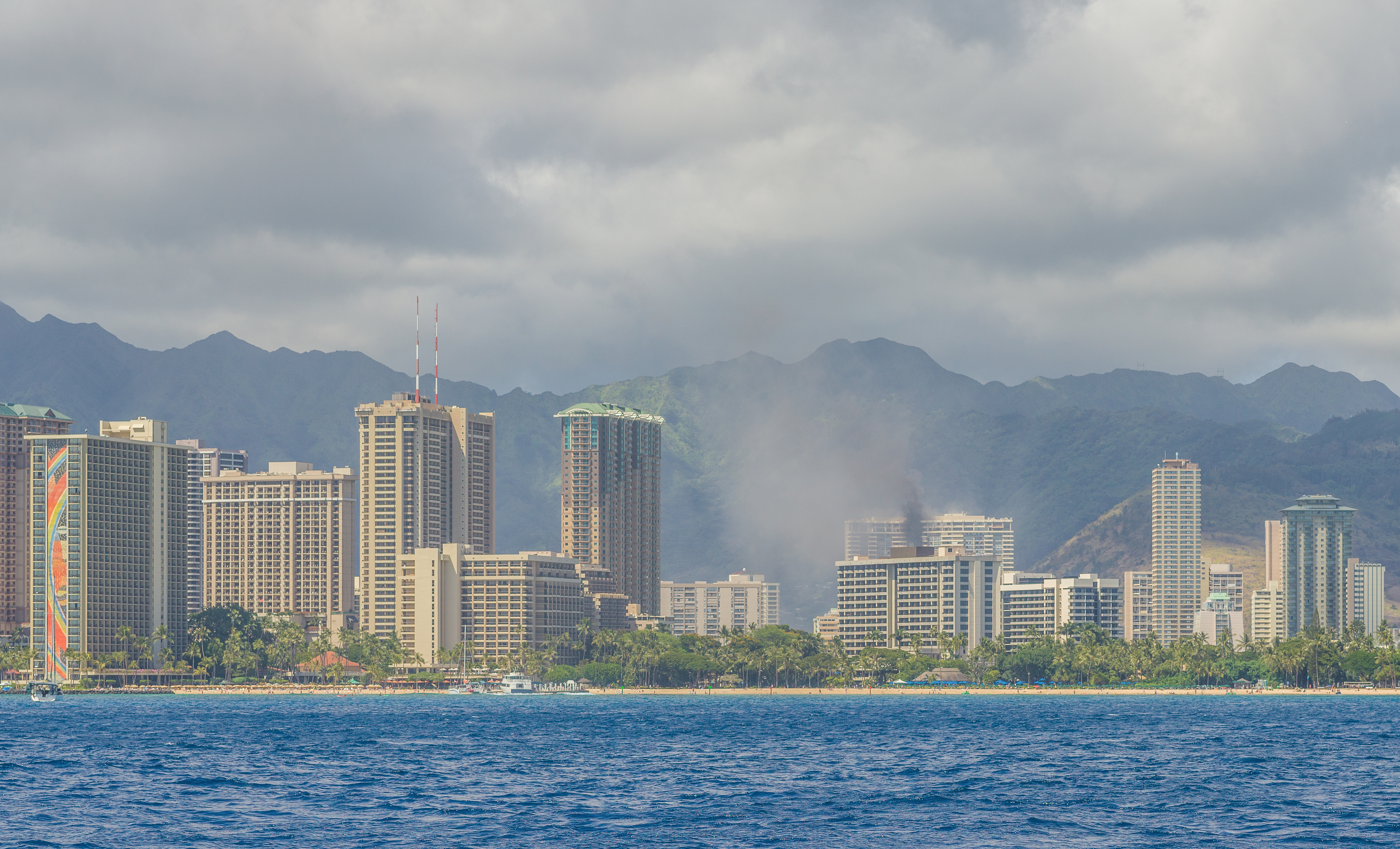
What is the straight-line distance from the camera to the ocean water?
8944 centimetres

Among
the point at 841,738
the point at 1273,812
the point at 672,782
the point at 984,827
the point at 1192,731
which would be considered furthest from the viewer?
the point at 1192,731

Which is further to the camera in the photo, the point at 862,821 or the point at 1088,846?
the point at 862,821

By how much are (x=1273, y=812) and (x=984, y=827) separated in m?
18.9

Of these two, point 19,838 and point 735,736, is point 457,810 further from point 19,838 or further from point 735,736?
point 735,736

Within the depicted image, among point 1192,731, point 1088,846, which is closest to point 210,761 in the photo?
point 1088,846

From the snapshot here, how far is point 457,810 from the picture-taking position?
101 metres

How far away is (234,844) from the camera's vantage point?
284 ft

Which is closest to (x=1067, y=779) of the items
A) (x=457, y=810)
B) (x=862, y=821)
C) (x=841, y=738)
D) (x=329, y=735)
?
(x=862, y=821)

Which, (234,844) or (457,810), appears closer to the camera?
(234,844)

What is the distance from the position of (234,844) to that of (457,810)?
55.2 feet

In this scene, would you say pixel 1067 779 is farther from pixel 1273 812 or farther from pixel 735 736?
pixel 735 736

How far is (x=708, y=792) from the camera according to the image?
11181 centimetres

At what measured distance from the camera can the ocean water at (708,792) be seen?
89.4 m

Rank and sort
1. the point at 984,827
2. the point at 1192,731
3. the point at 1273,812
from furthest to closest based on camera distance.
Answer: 1. the point at 1192,731
2. the point at 1273,812
3. the point at 984,827
